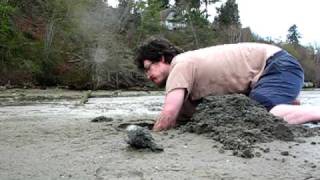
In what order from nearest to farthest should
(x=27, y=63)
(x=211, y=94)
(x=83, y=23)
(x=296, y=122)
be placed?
1. (x=296, y=122)
2. (x=211, y=94)
3. (x=27, y=63)
4. (x=83, y=23)

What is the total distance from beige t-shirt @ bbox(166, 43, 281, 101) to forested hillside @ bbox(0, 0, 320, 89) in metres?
32.4

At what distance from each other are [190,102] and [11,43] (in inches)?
1451

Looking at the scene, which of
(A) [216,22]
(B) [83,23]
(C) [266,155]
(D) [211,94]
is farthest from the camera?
(A) [216,22]

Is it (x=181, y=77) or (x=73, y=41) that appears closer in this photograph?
(x=181, y=77)

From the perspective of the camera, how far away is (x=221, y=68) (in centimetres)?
526

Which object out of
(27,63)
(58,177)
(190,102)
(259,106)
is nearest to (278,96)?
(259,106)

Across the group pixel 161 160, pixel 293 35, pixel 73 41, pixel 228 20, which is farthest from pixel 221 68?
pixel 293 35

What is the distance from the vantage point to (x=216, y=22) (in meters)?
69.2

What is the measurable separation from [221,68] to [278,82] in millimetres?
580

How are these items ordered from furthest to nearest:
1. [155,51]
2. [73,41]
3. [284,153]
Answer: [73,41] < [155,51] < [284,153]

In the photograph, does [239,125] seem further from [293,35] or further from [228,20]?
[293,35]

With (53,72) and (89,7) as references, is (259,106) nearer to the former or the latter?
(53,72)

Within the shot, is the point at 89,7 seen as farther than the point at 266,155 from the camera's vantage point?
Yes

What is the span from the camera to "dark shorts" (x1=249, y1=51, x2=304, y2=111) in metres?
5.16
